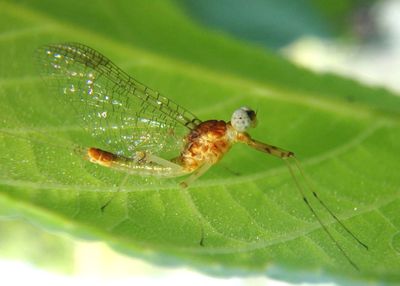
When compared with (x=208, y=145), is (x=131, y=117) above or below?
above

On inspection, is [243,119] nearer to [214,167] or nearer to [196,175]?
[214,167]

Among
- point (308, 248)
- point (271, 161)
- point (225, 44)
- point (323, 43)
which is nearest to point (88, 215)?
point (308, 248)

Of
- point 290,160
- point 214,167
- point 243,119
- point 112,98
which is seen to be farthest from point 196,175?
point 112,98

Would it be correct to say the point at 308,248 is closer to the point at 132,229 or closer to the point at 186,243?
the point at 186,243

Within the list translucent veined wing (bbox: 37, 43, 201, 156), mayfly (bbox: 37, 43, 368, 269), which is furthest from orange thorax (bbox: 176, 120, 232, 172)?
translucent veined wing (bbox: 37, 43, 201, 156)

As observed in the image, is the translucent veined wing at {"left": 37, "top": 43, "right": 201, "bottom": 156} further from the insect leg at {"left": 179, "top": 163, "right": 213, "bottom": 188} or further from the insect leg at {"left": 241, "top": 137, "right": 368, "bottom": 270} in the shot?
the insect leg at {"left": 241, "top": 137, "right": 368, "bottom": 270}

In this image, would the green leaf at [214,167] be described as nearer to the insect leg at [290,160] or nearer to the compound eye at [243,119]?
the insect leg at [290,160]

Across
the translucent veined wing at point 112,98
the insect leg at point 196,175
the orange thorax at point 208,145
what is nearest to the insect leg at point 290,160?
the orange thorax at point 208,145
